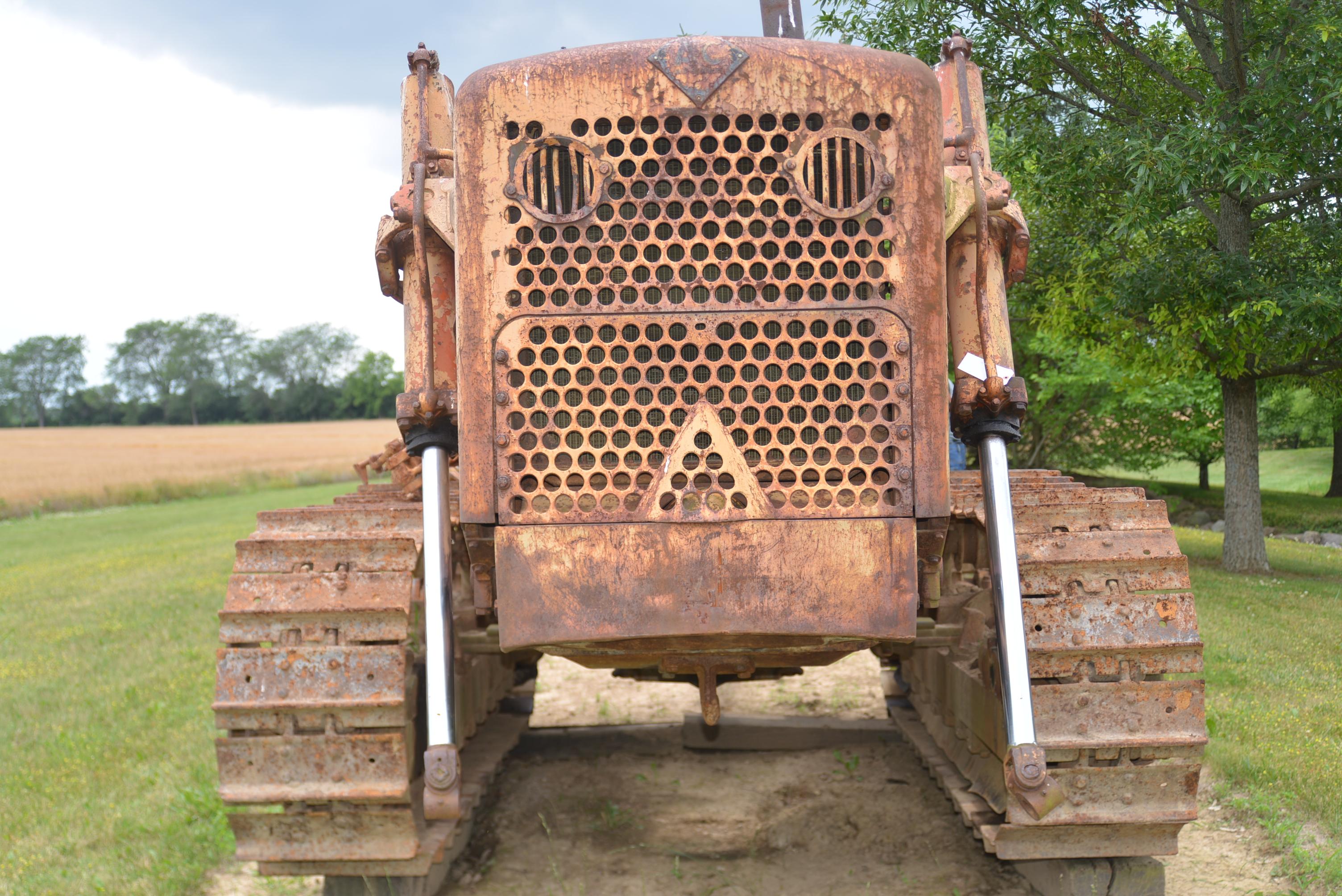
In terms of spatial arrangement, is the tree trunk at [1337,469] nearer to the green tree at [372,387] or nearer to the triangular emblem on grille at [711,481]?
the triangular emblem on grille at [711,481]

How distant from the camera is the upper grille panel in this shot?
282 centimetres

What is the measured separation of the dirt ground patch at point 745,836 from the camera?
156 inches

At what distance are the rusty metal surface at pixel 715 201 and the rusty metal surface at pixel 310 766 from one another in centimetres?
85

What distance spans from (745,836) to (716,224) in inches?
107

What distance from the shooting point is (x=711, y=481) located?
2.80 meters

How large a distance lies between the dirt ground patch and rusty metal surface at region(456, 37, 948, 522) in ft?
6.24

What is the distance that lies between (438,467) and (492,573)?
0.36 meters

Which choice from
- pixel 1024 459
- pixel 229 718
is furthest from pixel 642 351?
pixel 1024 459

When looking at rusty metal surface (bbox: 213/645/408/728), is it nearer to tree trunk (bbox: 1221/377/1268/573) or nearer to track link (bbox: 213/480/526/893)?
track link (bbox: 213/480/526/893)

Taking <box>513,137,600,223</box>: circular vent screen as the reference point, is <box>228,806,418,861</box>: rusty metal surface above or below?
below

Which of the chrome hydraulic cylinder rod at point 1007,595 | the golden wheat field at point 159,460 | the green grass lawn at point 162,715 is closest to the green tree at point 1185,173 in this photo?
the green grass lawn at point 162,715

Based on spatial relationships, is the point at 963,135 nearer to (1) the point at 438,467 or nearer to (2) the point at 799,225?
(2) the point at 799,225

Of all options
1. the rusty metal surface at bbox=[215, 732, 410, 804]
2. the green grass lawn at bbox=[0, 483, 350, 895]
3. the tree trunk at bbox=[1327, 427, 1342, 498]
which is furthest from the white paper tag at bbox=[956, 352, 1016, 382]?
the tree trunk at bbox=[1327, 427, 1342, 498]

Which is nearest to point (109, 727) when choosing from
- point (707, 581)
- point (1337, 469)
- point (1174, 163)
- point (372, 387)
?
point (707, 581)
